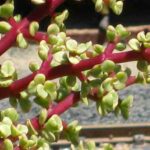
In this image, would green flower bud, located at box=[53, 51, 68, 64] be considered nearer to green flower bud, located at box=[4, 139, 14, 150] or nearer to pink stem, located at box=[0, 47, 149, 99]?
pink stem, located at box=[0, 47, 149, 99]

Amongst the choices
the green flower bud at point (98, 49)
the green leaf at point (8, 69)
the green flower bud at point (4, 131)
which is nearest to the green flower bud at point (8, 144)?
the green flower bud at point (4, 131)

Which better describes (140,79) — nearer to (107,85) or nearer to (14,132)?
(107,85)

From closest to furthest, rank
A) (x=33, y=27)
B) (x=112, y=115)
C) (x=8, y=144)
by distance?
(x=8, y=144) < (x=33, y=27) < (x=112, y=115)

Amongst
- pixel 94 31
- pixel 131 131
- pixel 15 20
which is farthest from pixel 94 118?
pixel 15 20

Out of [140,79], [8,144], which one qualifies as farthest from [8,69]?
[140,79]

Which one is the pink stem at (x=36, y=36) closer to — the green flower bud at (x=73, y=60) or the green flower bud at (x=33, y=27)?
the green flower bud at (x=33, y=27)

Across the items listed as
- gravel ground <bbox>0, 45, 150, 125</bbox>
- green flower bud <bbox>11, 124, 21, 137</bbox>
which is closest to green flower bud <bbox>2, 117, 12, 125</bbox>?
green flower bud <bbox>11, 124, 21, 137</bbox>
